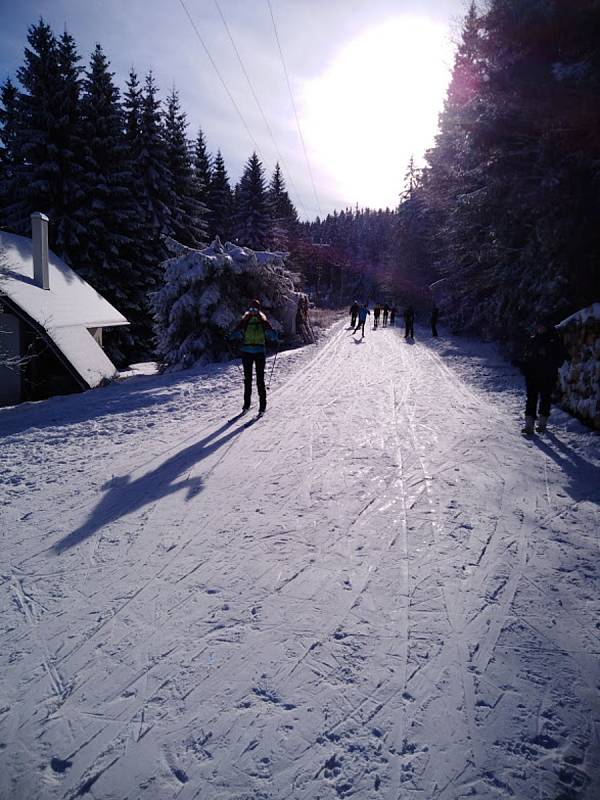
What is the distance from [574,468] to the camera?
5.50 meters

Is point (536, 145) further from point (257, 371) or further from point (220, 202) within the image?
point (220, 202)

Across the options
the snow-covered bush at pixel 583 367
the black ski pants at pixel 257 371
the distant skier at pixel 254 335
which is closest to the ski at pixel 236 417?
the black ski pants at pixel 257 371

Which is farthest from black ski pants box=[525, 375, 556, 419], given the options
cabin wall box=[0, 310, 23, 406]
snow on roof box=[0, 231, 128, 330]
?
cabin wall box=[0, 310, 23, 406]

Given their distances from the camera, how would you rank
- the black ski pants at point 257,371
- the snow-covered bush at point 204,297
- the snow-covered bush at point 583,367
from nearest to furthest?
the snow-covered bush at point 583,367 < the black ski pants at point 257,371 < the snow-covered bush at point 204,297

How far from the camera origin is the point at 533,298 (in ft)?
40.2

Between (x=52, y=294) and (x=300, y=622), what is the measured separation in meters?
16.7

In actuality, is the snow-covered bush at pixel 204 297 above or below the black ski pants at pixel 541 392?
above

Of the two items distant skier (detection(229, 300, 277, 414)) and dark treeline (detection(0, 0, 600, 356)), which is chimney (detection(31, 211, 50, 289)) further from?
distant skier (detection(229, 300, 277, 414))

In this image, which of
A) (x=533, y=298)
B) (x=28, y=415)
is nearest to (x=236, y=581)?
(x=28, y=415)

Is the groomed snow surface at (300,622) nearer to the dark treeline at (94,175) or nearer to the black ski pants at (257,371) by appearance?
the black ski pants at (257,371)

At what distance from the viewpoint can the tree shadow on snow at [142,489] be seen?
4047 millimetres

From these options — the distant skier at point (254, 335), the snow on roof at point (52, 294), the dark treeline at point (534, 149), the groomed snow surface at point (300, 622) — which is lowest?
the groomed snow surface at point (300, 622)

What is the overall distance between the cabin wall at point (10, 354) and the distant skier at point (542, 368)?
1452cm

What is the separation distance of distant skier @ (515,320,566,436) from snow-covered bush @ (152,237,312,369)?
32.5 feet
